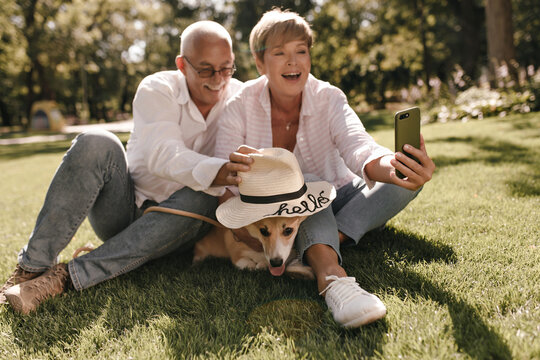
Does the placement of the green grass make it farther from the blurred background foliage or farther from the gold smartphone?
the blurred background foliage

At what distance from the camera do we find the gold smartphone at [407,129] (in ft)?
5.91

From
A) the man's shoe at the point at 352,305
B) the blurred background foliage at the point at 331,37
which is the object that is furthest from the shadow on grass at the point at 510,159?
the blurred background foliage at the point at 331,37

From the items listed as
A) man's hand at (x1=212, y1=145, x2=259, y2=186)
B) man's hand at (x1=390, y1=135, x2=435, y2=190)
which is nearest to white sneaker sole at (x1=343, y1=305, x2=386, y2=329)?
man's hand at (x1=390, y1=135, x2=435, y2=190)

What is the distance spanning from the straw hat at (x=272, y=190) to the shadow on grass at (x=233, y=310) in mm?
437

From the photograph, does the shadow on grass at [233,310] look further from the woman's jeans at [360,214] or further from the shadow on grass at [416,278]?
the woman's jeans at [360,214]

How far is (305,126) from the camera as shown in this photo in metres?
2.88

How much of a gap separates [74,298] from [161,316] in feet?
2.13

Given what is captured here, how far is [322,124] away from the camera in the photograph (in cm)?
283

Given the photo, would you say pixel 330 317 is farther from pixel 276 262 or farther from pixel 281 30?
pixel 281 30

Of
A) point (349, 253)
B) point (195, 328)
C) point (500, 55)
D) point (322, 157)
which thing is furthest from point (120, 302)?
point (500, 55)

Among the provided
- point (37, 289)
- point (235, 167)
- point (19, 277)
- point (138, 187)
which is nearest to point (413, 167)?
point (235, 167)

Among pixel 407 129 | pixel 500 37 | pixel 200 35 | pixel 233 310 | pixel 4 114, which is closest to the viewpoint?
pixel 407 129

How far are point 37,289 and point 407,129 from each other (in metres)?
2.22

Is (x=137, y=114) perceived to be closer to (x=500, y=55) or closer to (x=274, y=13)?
(x=274, y=13)
